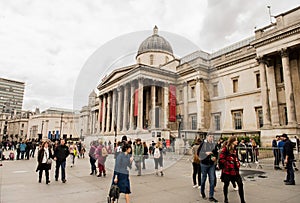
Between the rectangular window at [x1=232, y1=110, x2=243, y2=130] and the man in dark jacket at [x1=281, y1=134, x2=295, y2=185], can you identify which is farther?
the rectangular window at [x1=232, y1=110, x2=243, y2=130]

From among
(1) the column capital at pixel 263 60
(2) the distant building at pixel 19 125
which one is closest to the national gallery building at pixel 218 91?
(1) the column capital at pixel 263 60

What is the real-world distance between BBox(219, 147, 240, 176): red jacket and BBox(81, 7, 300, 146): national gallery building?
9.23 meters

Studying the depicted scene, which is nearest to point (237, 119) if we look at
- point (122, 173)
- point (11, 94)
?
point (122, 173)

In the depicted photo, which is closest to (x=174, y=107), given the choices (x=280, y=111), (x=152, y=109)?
(x=152, y=109)

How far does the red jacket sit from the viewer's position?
530 cm

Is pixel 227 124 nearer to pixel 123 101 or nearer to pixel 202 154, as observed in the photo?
pixel 123 101

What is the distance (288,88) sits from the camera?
2033 centimetres

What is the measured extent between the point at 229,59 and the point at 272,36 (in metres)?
8.02

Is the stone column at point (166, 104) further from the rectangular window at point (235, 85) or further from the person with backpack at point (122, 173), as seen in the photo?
the person with backpack at point (122, 173)

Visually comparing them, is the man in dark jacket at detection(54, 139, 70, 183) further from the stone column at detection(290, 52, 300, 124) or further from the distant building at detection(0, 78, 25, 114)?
the distant building at detection(0, 78, 25, 114)

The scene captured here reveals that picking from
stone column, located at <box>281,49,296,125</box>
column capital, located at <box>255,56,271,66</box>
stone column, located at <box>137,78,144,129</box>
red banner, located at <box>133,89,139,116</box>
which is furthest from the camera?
red banner, located at <box>133,89,139,116</box>

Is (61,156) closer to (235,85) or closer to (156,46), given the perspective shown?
(235,85)

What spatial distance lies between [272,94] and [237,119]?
672 centimetres

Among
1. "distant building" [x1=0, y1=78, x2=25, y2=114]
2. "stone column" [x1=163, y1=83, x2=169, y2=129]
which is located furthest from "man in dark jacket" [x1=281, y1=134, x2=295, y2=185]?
"distant building" [x1=0, y1=78, x2=25, y2=114]
